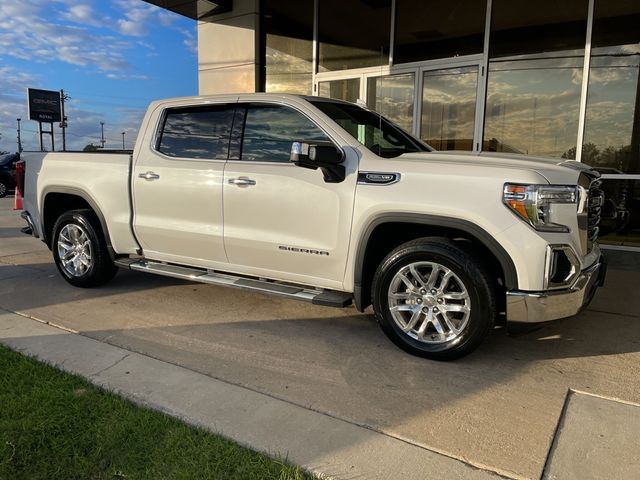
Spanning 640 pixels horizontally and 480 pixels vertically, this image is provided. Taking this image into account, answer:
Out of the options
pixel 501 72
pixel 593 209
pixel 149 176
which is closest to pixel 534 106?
pixel 501 72

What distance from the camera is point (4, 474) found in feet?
8.21

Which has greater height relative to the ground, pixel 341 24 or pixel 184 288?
pixel 341 24

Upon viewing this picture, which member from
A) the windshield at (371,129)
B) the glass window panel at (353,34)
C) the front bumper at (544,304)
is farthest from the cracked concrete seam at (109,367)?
the glass window panel at (353,34)

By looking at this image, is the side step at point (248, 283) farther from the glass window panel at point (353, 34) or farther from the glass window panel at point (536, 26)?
the glass window panel at point (353, 34)

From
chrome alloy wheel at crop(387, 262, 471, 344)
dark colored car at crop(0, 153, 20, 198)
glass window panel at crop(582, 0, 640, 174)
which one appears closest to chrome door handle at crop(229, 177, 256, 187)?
chrome alloy wheel at crop(387, 262, 471, 344)

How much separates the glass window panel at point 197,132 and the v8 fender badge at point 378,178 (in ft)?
4.59

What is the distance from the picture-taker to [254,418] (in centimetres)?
304

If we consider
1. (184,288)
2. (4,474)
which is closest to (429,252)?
(4,474)

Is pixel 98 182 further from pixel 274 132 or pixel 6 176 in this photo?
pixel 6 176

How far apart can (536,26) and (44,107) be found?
192 feet

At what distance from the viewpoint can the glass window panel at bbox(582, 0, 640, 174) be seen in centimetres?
790

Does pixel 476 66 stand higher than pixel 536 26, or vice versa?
pixel 536 26

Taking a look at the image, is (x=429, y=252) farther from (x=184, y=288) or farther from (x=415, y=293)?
(x=184, y=288)

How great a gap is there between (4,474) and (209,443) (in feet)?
3.14
